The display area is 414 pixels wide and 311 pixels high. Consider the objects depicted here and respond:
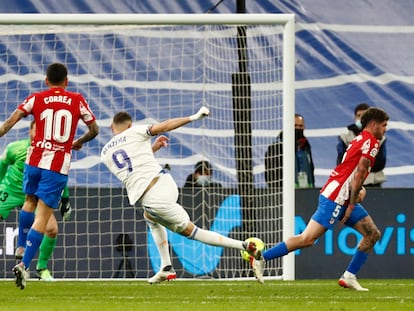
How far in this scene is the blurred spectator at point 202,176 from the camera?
16.9 meters

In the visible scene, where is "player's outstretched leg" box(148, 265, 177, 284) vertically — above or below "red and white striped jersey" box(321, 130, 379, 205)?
below

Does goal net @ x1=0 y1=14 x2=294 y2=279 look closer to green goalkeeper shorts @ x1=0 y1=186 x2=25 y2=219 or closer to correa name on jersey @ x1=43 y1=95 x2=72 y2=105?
green goalkeeper shorts @ x1=0 y1=186 x2=25 y2=219

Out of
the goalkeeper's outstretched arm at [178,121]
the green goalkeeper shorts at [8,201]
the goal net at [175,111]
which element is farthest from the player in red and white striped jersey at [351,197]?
the green goalkeeper shorts at [8,201]

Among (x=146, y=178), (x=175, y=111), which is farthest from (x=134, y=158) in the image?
(x=175, y=111)

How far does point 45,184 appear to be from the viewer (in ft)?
44.1

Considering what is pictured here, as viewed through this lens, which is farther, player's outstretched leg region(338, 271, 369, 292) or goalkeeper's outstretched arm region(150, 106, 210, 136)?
player's outstretched leg region(338, 271, 369, 292)

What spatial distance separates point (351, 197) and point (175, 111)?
5.14 meters

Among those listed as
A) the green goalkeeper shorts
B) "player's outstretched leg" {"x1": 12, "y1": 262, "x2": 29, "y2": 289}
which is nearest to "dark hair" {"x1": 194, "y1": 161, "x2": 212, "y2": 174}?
the green goalkeeper shorts

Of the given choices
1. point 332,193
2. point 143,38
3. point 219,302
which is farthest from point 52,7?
point 219,302

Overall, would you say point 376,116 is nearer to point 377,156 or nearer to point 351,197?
point 351,197

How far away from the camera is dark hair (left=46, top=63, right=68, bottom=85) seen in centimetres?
1360

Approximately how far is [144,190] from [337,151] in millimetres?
4840

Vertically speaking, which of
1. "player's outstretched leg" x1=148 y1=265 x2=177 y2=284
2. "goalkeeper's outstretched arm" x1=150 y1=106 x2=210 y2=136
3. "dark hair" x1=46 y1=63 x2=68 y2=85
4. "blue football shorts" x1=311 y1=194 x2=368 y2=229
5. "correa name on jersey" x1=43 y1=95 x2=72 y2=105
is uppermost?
"dark hair" x1=46 y1=63 x2=68 y2=85

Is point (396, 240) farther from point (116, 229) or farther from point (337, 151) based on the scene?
point (116, 229)
